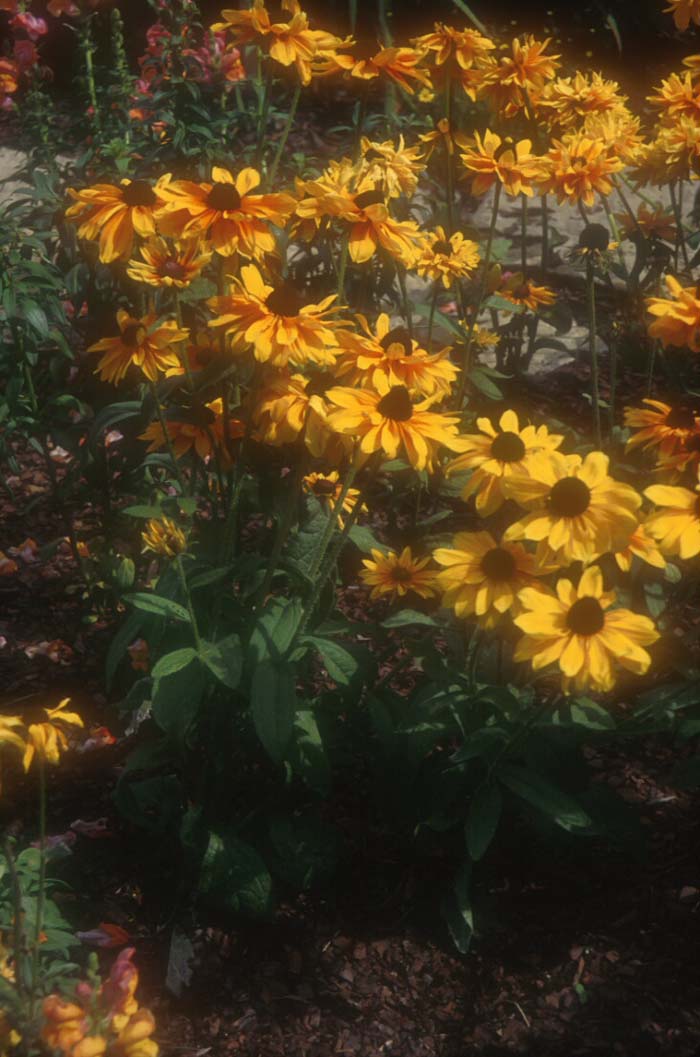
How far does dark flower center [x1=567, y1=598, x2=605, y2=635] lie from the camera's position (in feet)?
5.12

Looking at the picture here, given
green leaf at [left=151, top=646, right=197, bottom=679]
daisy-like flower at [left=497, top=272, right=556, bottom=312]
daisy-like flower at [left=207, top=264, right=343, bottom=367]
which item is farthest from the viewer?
daisy-like flower at [left=497, top=272, right=556, bottom=312]

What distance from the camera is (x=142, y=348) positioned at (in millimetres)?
1963

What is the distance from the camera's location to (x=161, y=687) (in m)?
1.89

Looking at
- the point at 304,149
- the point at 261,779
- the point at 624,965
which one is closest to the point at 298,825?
the point at 261,779

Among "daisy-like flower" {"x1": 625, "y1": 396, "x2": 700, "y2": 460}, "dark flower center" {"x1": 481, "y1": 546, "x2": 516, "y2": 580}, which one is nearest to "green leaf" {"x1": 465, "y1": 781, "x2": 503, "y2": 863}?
"dark flower center" {"x1": 481, "y1": 546, "x2": 516, "y2": 580}

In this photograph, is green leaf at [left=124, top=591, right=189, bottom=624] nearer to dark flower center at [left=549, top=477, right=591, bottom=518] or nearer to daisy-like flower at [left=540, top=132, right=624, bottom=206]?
dark flower center at [left=549, top=477, right=591, bottom=518]

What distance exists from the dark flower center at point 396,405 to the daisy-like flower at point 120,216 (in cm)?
48

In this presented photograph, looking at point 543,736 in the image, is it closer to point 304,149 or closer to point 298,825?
point 298,825

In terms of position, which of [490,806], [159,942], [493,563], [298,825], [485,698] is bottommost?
[159,942]

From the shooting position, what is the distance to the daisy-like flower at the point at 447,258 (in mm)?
2834

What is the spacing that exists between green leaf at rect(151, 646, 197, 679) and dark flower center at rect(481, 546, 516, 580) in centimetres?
51

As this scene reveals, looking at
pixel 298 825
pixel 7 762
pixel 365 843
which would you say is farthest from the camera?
pixel 7 762

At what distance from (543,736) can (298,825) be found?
53 cm

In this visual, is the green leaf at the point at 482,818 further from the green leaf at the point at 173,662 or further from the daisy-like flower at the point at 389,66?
the daisy-like flower at the point at 389,66
